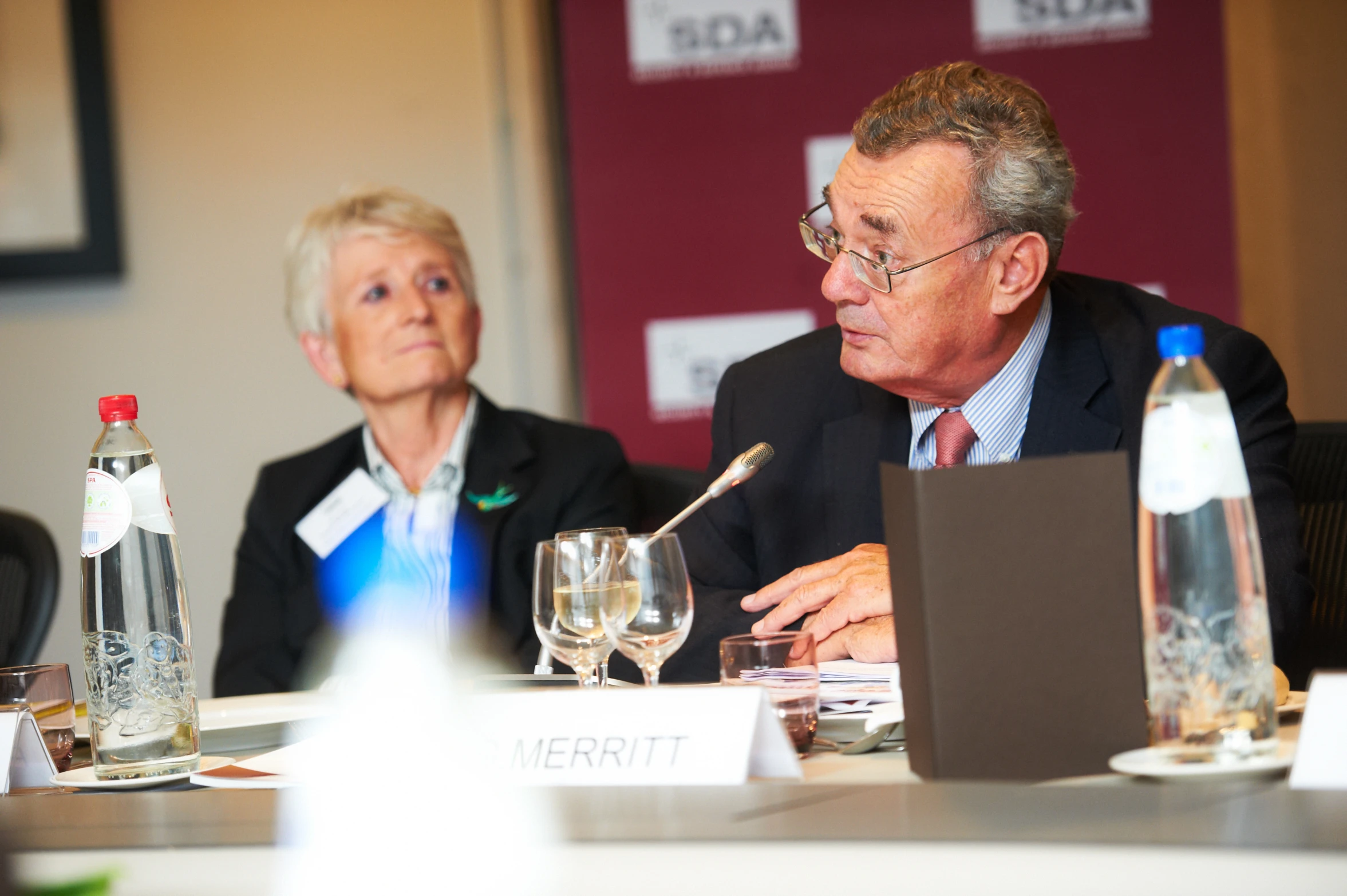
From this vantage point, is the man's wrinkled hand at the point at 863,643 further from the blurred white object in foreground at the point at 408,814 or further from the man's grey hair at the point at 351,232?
the man's grey hair at the point at 351,232

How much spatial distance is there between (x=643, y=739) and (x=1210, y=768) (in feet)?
1.21

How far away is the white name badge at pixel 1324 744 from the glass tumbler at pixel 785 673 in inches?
15.5

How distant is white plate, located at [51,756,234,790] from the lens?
44.1 inches

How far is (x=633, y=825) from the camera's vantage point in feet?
2.63

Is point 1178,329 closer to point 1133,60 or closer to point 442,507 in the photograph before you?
point 442,507

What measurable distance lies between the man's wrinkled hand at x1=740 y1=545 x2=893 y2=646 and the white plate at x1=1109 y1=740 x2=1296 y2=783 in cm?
57

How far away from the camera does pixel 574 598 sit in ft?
3.90

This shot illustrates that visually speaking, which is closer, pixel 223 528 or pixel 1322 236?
pixel 1322 236

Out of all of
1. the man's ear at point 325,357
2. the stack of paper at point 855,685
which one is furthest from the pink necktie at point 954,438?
the man's ear at point 325,357

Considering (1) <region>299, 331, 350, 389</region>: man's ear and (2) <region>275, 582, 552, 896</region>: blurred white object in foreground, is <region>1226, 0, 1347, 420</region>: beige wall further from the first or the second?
(2) <region>275, 582, 552, 896</region>: blurred white object in foreground

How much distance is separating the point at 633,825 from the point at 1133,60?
2.77 meters

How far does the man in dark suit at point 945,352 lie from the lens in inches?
70.7

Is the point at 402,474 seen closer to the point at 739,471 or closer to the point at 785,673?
the point at 739,471

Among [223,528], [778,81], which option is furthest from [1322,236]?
[223,528]
